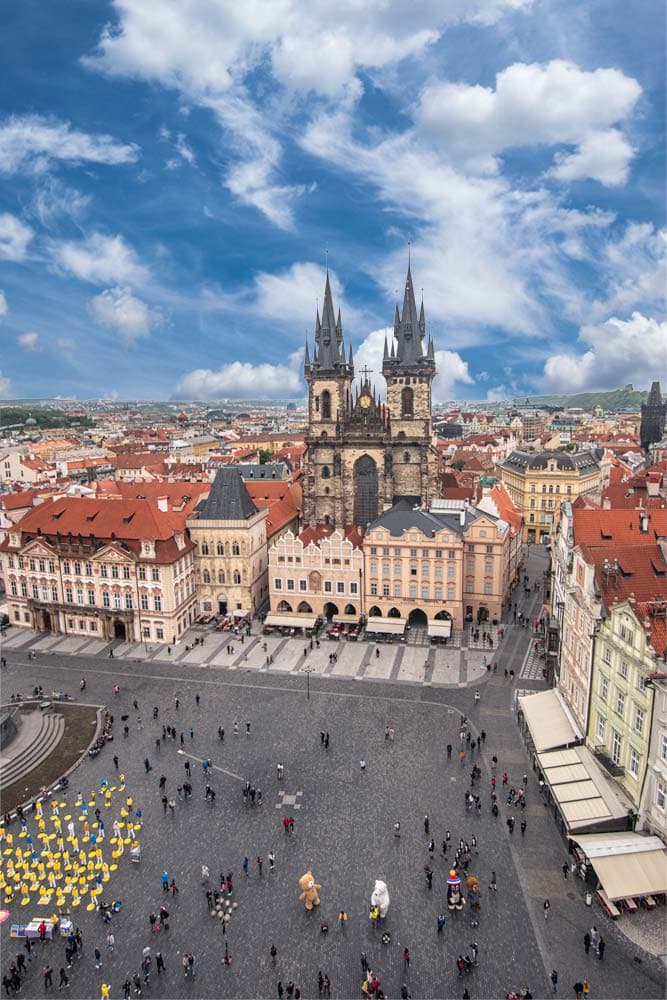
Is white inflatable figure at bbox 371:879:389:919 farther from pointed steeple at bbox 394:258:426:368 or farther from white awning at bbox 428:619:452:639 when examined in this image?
pointed steeple at bbox 394:258:426:368

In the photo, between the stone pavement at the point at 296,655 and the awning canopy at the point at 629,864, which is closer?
the awning canopy at the point at 629,864

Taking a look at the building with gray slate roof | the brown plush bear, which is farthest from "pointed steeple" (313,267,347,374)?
the brown plush bear

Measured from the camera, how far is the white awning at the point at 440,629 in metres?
68.1

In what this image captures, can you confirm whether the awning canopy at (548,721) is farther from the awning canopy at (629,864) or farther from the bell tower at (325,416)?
the bell tower at (325,416)

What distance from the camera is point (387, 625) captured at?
229ft

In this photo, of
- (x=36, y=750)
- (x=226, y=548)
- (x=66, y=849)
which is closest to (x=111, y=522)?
(x=226, y=548)

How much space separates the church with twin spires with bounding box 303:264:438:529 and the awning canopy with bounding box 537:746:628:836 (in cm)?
5022

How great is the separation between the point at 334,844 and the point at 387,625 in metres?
32.9

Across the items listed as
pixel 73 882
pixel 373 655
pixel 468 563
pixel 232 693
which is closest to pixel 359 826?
pixel 73 882

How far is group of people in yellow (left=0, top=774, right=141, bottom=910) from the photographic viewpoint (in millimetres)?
35281

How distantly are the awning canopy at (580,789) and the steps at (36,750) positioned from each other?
37.2m

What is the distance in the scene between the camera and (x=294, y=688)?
58.7 meters

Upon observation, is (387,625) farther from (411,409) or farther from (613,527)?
(411,409)

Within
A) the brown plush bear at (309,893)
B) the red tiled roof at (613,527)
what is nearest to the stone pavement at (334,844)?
the brown plush bear at (309,893)
